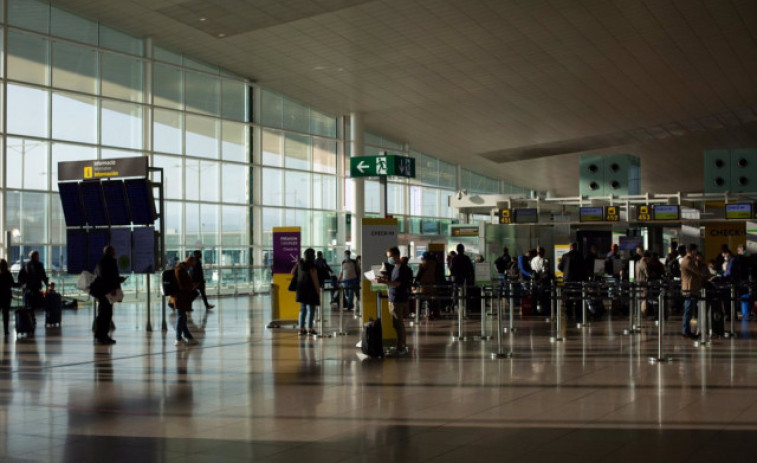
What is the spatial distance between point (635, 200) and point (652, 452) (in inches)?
827

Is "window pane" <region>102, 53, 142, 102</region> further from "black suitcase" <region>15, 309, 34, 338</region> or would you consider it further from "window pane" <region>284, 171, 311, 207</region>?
"black suitcase" <region>15, 309, 34, 338</region>

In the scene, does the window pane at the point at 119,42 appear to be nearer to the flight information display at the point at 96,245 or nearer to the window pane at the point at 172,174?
the window pane at the point at 172,174

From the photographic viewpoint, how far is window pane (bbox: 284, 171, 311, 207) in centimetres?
3697

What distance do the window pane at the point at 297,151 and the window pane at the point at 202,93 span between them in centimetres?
423

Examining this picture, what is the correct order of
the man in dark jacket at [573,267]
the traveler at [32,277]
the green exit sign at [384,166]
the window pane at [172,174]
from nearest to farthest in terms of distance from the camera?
the traveler at [32,277], the man in dark jacket at [573,267], the green exit sign at [384,166], the window pane at [172,174]

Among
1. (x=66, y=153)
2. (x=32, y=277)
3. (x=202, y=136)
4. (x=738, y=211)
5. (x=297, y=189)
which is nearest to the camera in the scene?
(x=32, y=277)

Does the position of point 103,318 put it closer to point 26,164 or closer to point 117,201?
point 117,201

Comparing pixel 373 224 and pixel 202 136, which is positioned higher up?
pixel 202 136

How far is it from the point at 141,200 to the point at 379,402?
9.91m

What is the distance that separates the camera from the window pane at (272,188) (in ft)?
118

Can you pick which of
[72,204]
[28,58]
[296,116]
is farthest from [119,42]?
[72,204]

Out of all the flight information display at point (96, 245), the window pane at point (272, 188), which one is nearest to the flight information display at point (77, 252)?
the flight information display at point (96, 245)

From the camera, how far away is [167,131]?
104 feet

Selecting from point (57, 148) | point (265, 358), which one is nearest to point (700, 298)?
point (265, 358)
